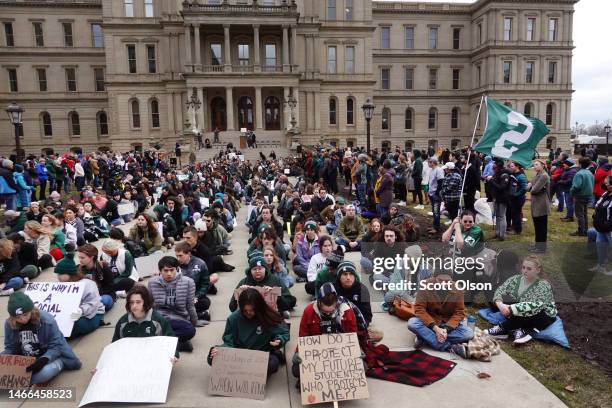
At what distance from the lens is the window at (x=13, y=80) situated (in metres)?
52.8

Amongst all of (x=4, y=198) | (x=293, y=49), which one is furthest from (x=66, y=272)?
(x=293, y=49)

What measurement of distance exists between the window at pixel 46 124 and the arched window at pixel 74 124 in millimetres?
2219

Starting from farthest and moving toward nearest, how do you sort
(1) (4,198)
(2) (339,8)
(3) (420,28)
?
1. (3) (420,28)
2. (2) (339,8)
3. (1) (4,198)

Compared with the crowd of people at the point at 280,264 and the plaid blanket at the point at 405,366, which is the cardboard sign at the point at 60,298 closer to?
the crowd of people at the point at 280,264

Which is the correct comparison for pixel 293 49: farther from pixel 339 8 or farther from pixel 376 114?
pixel 376 114

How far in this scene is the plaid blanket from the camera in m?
5.58

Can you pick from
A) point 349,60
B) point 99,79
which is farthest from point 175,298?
point 99,79

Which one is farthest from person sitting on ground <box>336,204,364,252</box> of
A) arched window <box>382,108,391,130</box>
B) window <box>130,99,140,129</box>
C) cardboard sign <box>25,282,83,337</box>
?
arched window <box>382,108,391,130</box>

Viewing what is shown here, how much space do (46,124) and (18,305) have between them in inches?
2249

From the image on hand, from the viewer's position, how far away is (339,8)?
50.2 metres

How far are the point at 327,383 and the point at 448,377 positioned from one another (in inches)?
65.0

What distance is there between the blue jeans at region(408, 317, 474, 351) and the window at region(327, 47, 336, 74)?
47336mm

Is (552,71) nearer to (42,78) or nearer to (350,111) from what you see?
(350,111)

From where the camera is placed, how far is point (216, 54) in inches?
1924
